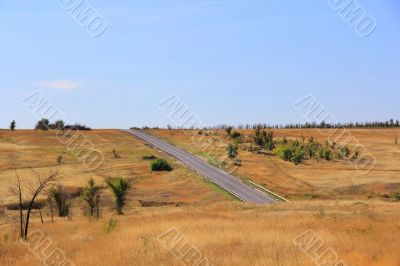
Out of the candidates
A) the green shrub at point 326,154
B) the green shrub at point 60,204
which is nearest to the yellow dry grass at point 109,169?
the green shrub at point 60,204

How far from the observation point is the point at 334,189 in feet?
184

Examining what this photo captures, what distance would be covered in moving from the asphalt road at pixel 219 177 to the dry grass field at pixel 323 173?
276cm

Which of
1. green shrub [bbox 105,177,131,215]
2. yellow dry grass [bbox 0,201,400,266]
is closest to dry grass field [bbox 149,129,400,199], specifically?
green shrub [bbox 105,177,131,215]

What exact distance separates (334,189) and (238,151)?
32.7 m

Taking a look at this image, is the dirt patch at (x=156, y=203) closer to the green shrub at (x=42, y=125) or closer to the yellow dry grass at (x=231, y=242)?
the yellow dry grass at (x=231, y=242)

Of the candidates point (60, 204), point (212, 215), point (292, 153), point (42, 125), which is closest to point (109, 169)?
point (60, 204)

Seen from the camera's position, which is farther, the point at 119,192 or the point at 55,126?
the point at 55,126

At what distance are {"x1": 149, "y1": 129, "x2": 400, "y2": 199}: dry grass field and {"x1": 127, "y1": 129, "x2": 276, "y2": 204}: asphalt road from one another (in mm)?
2763

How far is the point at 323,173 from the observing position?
67.4 metres

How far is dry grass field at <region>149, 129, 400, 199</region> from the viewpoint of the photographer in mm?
55594

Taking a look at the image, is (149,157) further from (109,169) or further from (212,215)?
(212,215)

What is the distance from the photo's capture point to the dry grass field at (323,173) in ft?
182

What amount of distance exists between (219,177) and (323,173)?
48.8 ft

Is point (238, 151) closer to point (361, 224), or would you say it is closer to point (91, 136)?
point (91, 136)
